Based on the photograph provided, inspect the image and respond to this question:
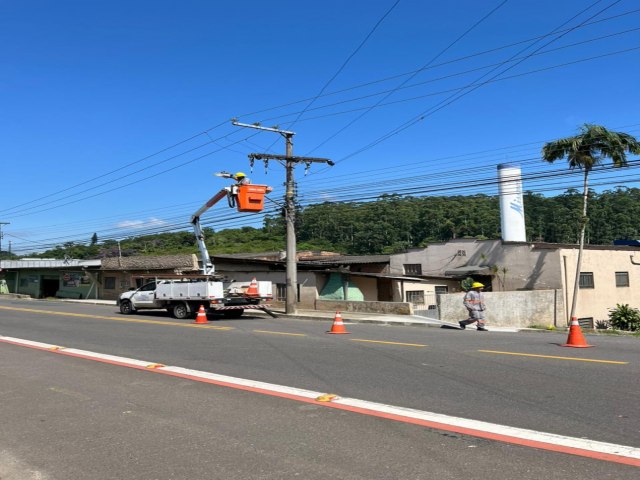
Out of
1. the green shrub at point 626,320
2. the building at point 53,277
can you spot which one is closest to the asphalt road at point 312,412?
the green shrub at point 626,320

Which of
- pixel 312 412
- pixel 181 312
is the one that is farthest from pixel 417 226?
pixel 312 412

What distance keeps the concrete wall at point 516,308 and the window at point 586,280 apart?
12.2ft

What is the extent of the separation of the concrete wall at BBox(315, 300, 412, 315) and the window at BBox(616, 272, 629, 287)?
584 inches

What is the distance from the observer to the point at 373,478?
13.5ft

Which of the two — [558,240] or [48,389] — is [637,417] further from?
[558,240]

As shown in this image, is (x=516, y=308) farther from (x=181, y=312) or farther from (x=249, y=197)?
(x=181, y=312)

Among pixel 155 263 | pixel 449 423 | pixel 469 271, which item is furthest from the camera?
pixel 155 263

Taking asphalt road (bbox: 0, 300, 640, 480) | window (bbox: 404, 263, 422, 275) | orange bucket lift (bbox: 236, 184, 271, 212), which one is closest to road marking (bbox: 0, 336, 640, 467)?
asphalt road (bbox: 0, 300, 640, 480)

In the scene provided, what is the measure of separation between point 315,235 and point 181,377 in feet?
276

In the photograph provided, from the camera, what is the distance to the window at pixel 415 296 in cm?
3288

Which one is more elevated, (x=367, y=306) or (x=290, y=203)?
(x=290, y=203)

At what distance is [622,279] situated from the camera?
30203 mm

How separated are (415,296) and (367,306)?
368 inches

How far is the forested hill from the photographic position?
60.2 metres
